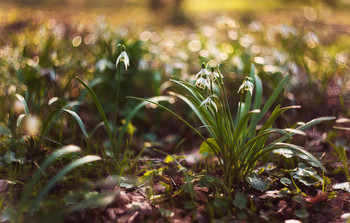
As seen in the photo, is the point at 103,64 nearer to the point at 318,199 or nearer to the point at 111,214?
the point at 111,214

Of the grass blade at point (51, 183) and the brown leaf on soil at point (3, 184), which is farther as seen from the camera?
the brown leaf on soil at point (3, 184)

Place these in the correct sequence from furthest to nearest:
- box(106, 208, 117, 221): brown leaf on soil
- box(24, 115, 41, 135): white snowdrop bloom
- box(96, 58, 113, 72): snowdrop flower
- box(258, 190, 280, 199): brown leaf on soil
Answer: box(96, 58, 113, 72): snowdrop flower → box(24, 115, 41, 135): white snowdrop bloom → box(258, 190, 280, 199): brown leaf on soil → box(106, 208, 117, 221): brown leaf on soil

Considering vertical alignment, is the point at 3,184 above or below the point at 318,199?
above

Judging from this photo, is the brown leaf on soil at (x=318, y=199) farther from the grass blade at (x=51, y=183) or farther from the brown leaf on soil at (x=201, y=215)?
the grass blade at (x=51, y=183)

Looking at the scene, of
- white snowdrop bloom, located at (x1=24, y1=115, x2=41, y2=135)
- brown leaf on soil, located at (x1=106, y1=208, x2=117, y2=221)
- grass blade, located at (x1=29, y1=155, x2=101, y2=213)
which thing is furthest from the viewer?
white snowdrop bloom, located at (x1=24, y1=115, x2=41, y2=135)

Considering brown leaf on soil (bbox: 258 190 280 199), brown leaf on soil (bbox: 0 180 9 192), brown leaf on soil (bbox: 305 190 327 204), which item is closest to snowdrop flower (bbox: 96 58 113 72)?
brown leaf on soil (bbox: 0 180 9 192)

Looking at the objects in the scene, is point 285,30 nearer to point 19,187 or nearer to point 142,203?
point 142,203

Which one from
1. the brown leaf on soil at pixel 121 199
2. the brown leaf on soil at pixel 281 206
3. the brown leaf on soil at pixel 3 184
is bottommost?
→ the brown leaf on soil at pixel 281 206

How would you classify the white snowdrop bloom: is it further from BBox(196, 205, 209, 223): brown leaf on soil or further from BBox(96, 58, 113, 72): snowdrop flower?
BBox(196, 205, 209, 223): brown leaf on soil

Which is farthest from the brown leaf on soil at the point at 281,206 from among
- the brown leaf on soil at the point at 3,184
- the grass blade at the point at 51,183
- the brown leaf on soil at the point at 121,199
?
the brown leaf on soil at the point at 3,184

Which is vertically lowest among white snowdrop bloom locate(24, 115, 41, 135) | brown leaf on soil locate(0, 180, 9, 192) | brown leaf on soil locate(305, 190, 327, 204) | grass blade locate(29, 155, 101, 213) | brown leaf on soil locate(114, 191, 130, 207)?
brown leaf on soil locate(305, 190, 327, 204)

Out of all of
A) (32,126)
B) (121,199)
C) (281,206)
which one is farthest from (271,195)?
(32,126)
